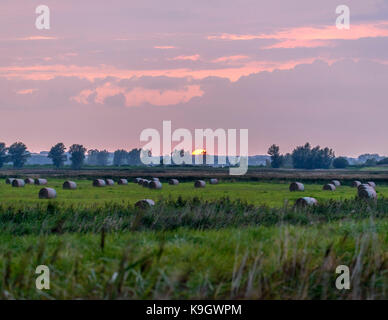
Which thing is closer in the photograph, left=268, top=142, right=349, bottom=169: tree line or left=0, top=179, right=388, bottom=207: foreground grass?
left=0, top=179, right=388, bottom=207: foreground grass

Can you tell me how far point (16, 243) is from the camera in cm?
1215

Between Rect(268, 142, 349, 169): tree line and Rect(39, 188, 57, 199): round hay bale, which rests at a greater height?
Rect(39, 188, 57, 199): round hay bale

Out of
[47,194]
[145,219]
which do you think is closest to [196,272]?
[145,219]

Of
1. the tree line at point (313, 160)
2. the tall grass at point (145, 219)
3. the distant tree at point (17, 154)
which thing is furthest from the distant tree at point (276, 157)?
the tall grass at point (145, 219)

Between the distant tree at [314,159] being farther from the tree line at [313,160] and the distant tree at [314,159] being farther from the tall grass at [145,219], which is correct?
the tall grass at [145,219]

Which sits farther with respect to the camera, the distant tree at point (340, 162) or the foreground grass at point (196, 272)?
the distant tree at point (340, 162)

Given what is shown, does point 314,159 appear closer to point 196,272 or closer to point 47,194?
point 47,194

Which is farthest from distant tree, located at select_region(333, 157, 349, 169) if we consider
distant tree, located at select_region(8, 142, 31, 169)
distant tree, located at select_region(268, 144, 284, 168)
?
distant tree, located at select_region(8, 142, 31, 169)

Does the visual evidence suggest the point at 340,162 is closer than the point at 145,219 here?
No

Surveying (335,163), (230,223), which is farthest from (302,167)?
(230,223)

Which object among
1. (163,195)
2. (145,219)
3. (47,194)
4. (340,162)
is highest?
(145,219)

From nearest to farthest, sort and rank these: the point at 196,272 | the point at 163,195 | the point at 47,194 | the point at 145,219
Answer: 1. the point at 196,272
2. the point at 145,219
3. the point at 47,194
4. the point at 163,195

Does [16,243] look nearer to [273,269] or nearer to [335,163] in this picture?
[273,269]

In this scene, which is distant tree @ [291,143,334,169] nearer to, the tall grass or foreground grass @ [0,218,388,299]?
the tall grass
